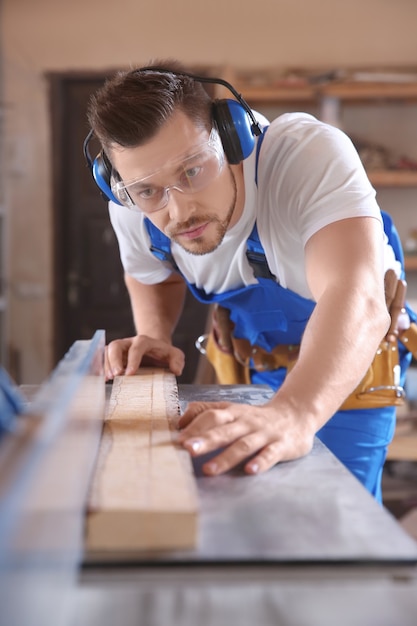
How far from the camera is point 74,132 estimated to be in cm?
553

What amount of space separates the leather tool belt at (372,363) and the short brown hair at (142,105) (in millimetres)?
718

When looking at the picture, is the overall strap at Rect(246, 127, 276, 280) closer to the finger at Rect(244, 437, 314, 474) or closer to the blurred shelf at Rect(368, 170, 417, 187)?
the finger at Rect(244, 437, 314, 474)

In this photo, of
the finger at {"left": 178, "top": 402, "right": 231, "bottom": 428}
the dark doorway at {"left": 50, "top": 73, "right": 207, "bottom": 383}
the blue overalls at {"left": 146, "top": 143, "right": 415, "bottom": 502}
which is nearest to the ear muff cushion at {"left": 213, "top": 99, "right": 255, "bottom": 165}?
the blue overalls at {"left": 146, "top": 143, "right": 415, "bottom": 502}

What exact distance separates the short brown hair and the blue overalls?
35cm

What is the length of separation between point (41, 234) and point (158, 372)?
4.06 m

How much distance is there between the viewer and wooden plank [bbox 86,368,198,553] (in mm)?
778

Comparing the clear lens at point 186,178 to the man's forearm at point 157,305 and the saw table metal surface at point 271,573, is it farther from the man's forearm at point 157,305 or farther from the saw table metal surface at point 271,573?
the saw table metal surface at point 271,573

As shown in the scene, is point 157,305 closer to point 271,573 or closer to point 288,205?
point 288,205

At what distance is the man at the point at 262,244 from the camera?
1.18m

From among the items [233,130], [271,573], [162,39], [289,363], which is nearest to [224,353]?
[289,363]

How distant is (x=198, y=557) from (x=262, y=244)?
1.13 metres

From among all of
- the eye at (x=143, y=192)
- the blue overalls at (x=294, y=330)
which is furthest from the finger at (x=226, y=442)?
the blue overalls at (x=294, y=330)

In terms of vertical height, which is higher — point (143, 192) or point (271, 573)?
point (143, 192)

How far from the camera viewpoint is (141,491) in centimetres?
84
